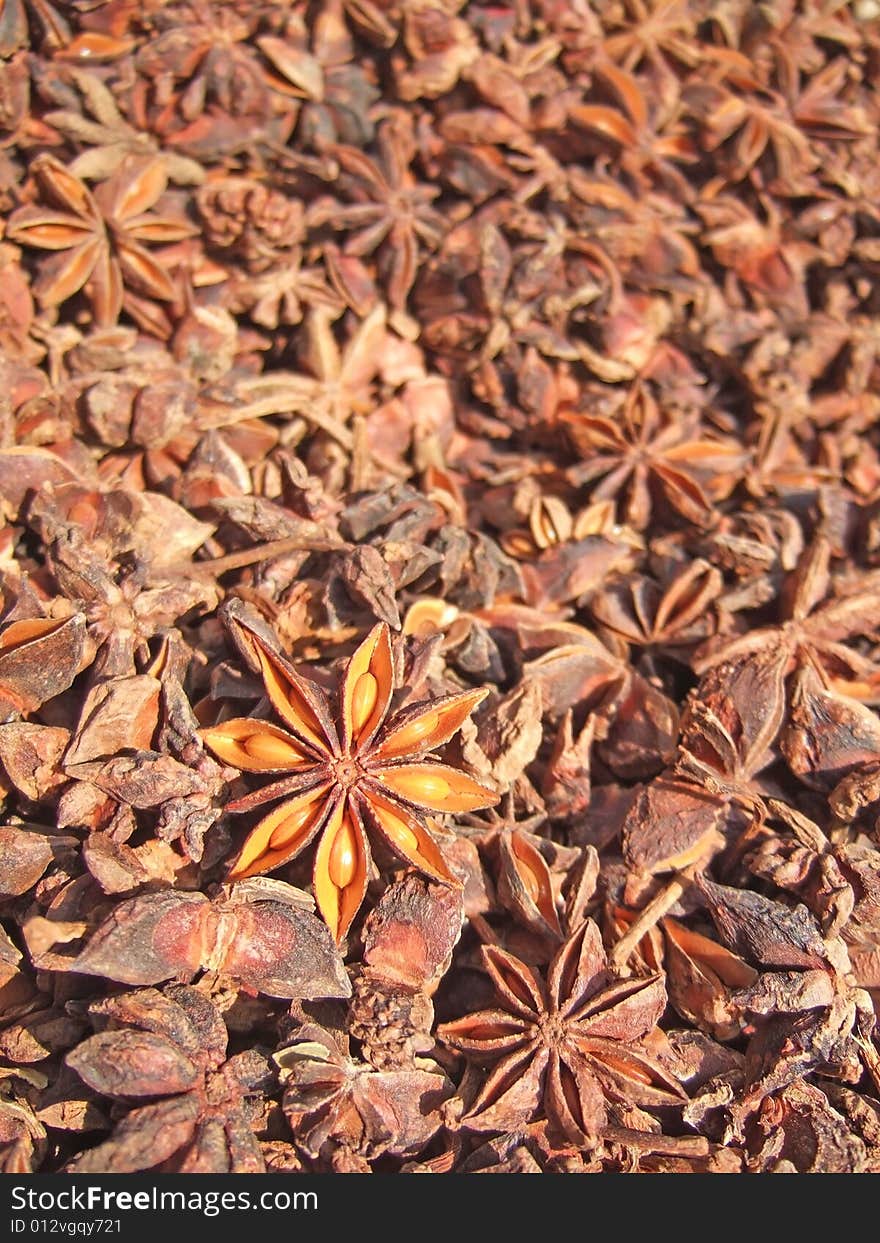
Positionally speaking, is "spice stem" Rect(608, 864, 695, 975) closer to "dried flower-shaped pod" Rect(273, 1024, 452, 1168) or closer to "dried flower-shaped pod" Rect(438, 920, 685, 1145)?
"dried flower-shaped pod" Rect(438, 920, 685, 1145)

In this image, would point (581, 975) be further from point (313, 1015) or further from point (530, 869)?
point (313, 1015)

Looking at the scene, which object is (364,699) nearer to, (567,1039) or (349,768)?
(349,768)

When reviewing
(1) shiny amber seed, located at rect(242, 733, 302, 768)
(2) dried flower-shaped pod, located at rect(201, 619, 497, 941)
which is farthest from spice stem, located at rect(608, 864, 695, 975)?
(1) shiny amber seed, located at rect(242, 733, 302, 768)

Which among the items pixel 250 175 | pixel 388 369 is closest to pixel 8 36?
pixel 250 175

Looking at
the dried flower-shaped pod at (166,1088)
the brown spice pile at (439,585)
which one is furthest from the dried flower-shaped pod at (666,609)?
the dried flower-shaped pod at (166,1088)

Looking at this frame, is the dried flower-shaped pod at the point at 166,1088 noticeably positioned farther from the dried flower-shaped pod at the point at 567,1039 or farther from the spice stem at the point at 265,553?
the spice stem at the point at 265,553

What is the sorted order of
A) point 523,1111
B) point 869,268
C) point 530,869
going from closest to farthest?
point 523,1111
point 530,869
point 869,268
